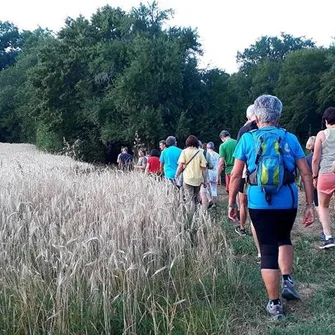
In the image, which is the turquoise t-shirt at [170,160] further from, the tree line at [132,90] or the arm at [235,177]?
the tree line at [132,90]

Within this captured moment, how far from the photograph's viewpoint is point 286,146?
455cm

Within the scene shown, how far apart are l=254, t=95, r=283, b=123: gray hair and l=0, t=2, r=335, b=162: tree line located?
27.1 meters

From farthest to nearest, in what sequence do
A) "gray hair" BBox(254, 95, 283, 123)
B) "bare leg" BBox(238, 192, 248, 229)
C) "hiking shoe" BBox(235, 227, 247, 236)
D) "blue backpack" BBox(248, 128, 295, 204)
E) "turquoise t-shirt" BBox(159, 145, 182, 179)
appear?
"turquoise t-shirt" BBox(159, 145, 182, 179), "hiking shoe" BBox(235, 227, 247, 236), "bare leg" BBox(238, 192, 248, 229), "gray hair" BBox(254, 95, 283, 123), "blue backpack" BBox(248, 128, 295, 204)

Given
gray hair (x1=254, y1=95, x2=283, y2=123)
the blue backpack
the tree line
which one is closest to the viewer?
the blue backpack

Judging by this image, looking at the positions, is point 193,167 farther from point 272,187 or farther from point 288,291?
point 272,187

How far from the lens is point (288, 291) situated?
4812 mm

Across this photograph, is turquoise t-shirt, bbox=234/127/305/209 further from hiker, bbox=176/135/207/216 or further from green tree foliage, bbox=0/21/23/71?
green tree foliage, bbox=0/21/23/71

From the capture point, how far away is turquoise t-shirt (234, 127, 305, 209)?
14.6ft

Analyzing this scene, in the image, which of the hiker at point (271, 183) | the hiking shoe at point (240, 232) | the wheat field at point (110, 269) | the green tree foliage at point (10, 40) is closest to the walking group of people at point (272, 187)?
the hiker at point (271, 183)

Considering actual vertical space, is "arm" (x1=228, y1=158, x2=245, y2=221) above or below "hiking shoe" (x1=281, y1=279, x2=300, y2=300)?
above

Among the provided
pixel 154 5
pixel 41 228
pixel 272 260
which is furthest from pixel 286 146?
pixel 154 5

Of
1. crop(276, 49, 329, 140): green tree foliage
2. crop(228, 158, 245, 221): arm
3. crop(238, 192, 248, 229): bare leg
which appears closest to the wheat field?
crop(228, 158, 245, 221): arm

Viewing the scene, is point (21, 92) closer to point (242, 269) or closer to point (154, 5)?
point (154, 5)

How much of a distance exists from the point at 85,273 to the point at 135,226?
1139 millimetres
